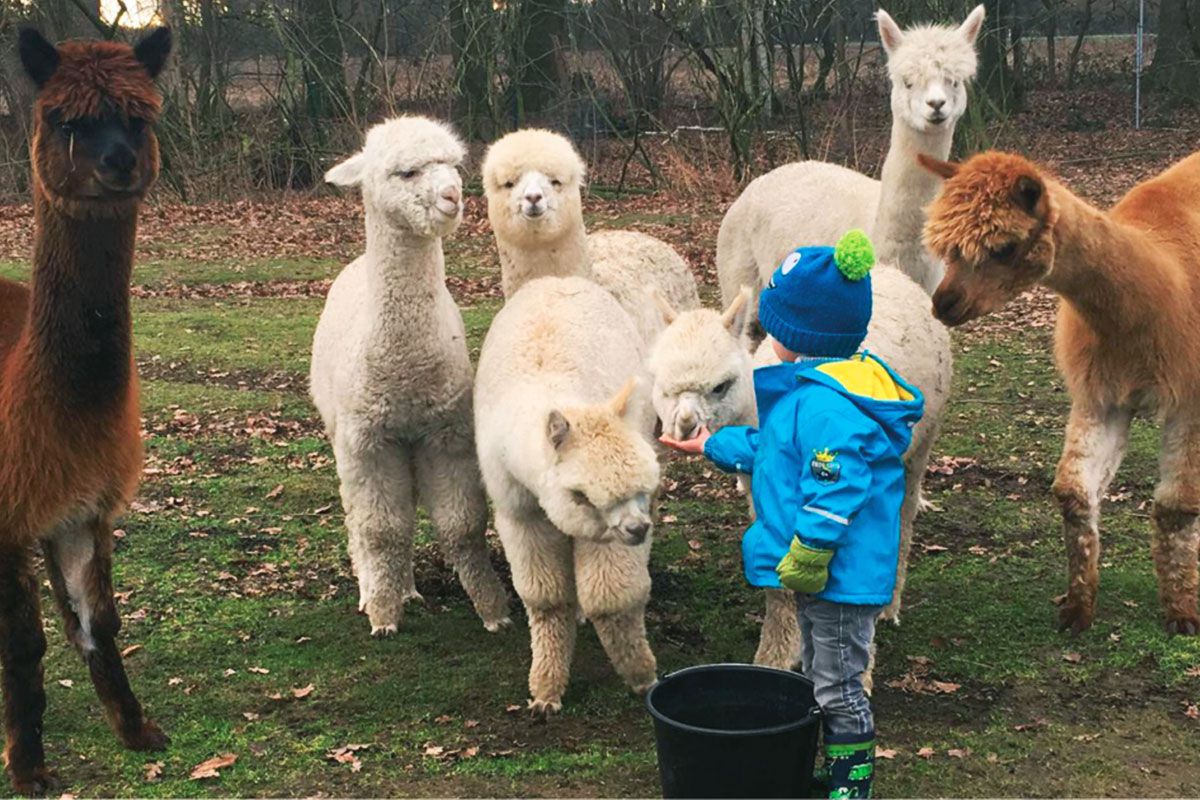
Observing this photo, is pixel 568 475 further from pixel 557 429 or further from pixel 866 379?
pixel 866 379

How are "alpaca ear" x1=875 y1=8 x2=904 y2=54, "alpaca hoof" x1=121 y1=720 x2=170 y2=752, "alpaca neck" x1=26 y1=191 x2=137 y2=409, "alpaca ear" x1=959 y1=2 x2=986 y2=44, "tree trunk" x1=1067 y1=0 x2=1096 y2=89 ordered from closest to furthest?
1. "alpaca neck" x1=26 y1=191 x2=137 y2=409
2. "alpaca hoof" x1=121 y1=720 x2=170 y2=752
3. "alpaca ear" x1=959 y1=2 x2=986 y2=44
4. "alpaca ear" x1=875 y1=8 x2=904 y2=54
5. "tree trunk" x1=1067 y1=0 x2=1096 y2=89

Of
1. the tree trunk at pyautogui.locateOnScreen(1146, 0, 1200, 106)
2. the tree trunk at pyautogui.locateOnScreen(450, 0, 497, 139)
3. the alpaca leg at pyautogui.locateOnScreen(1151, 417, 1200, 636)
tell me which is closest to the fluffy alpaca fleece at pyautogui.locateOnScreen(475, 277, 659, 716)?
the alpaca leg at pyautogui.locateOnScreen(1151, 417, 1200, 636)

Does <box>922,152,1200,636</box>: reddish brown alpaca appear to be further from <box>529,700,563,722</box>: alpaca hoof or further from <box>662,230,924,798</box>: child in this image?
<box>529,700,563,722</box>: alpaca hoof

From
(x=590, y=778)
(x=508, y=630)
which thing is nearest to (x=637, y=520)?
(x=590, y=778)

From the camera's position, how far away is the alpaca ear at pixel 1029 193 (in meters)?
4.64

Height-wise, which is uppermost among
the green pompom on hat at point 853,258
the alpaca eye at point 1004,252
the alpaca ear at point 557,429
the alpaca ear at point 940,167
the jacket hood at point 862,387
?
the alpaca ear at point 940,167

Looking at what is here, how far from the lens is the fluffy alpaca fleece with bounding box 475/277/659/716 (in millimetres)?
4344

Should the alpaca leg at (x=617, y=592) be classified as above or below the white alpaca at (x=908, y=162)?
below

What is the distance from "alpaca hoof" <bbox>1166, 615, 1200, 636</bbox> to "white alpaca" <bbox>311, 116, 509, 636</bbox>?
2631 millimetres

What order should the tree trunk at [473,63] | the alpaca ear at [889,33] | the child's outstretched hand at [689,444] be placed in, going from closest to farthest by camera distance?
1. the child's outstretched hand at [689,444]
2. the alpaca ear at [889,33]
3. the tree trunk at [473,63]

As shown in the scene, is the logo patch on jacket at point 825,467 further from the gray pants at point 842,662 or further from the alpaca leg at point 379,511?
the alpaca leg at point 379,511

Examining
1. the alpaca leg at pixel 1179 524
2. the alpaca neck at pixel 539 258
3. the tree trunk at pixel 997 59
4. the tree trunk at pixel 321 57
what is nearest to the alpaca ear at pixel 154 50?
the alpaca neck at pixel 539 258

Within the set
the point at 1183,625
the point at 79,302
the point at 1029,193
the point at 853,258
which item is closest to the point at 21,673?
the point at 79,302

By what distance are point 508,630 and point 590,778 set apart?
1.39 meters
